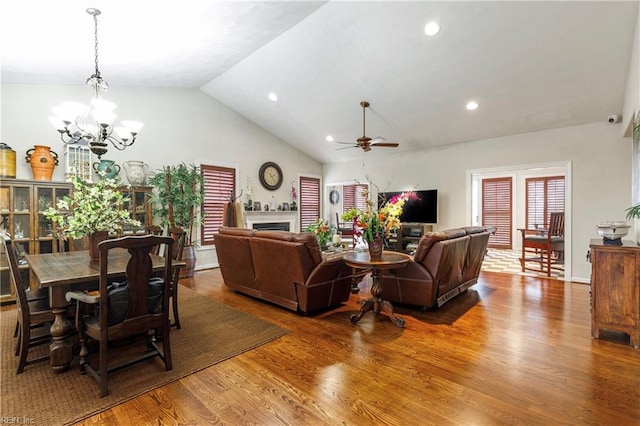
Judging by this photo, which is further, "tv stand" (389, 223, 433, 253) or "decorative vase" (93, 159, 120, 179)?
"tv stand" (389, 223, 433, 253)

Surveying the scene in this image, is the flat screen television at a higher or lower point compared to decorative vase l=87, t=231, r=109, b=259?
higher

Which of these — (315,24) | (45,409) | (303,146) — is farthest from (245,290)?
(303,146)

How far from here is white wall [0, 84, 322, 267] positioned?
4.44m

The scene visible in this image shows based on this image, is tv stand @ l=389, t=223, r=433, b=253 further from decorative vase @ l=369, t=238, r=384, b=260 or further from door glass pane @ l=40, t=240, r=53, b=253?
door glass pane @ l=40, t=240, r=53, b=253

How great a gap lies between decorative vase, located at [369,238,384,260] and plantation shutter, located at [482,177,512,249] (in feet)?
23.8

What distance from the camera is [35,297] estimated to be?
104 inches

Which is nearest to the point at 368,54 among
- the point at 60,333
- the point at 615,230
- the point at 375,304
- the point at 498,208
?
the point at 375,304

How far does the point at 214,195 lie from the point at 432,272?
4855 millimetres

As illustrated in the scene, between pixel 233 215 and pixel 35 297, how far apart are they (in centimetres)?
405

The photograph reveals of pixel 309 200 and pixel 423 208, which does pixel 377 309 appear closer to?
pixel 423 208

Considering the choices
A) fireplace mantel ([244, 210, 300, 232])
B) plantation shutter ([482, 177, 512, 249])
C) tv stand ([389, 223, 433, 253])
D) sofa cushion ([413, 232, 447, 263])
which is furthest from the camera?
plantation shutter ([482, 177, 512, 249])

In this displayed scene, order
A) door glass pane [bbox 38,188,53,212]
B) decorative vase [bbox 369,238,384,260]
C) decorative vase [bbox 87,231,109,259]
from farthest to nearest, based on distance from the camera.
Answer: door glass pane [bbox 38,188,53,212] < decorative vase [bbox 369,238,384,260] < decorative vase [bbox 87,231,109,259]

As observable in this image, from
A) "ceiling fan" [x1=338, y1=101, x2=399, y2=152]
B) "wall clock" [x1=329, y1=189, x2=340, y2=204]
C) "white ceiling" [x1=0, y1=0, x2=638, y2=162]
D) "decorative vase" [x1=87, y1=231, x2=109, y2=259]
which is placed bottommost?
"decorative vase" [x1=87, y1=231, x2=109, y2=259]

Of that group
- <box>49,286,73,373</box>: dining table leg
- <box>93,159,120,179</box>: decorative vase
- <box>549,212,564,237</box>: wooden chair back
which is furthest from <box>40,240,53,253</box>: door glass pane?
<box>549,212,564,237</box>: wooden chair back
